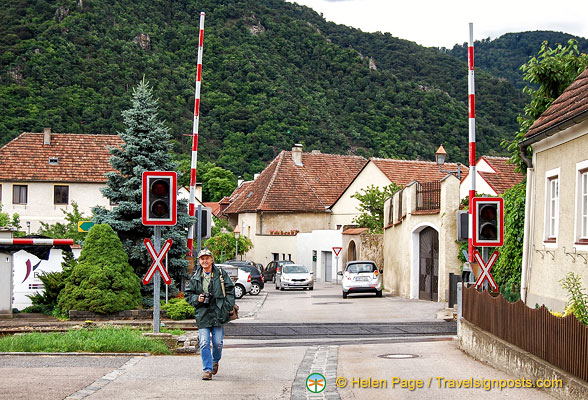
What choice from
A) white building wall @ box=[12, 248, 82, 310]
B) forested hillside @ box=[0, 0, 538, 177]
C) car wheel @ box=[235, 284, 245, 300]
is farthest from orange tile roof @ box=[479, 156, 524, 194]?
forested hillside @ box=[0, 0, 538, 177]

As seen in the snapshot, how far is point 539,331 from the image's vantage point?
10906 mm

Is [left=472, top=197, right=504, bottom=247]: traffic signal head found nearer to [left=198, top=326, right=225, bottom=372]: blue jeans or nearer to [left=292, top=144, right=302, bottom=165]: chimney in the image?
[left=198, top=326, right=225, bottom=372]: blue jeans

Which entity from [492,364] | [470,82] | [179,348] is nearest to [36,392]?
[179,348]

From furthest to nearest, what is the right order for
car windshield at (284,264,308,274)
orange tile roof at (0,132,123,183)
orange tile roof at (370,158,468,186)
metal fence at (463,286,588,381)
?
orange tile roof at (370,158,468,186)
orange tile roof at (0,132,123,183)
car windshield at (284,264,308,274)
metal fence at (463,286,588,381)

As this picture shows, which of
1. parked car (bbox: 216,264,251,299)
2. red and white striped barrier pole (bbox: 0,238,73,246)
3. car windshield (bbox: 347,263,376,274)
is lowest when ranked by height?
parked car (bbox: 216,264,251,299)

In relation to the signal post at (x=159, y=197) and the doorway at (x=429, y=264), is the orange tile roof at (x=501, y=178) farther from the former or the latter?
the signal post at (x=159, y=197)

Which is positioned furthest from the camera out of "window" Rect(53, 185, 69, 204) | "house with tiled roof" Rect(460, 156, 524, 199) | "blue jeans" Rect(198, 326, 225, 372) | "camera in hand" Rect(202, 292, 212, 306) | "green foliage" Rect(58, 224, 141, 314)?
"window" Rect(53, 185, 69, 204)

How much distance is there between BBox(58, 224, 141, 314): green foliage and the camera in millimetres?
20359

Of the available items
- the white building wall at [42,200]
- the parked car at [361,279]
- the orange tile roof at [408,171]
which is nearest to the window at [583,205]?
the parked car at [361,279]

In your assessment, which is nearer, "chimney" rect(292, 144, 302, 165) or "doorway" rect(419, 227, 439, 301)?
"doorway" rect(419, 227, 439, 301)

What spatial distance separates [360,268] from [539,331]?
28664 mm

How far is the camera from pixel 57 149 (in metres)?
64.6

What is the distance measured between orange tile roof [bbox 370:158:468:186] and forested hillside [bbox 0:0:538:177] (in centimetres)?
2172

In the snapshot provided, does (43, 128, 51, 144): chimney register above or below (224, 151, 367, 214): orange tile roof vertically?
above
